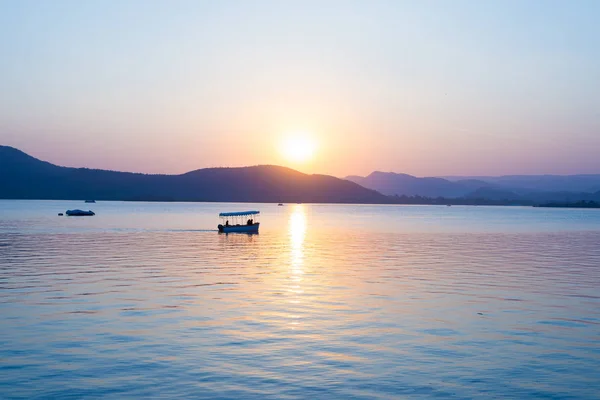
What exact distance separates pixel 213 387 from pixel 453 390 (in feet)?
26.7

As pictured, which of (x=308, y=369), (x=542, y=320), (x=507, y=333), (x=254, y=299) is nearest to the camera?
(x=308, y=369)

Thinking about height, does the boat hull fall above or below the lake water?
above

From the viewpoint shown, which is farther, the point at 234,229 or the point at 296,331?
the point at 234,229

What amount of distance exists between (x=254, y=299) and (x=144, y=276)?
49.1 feet

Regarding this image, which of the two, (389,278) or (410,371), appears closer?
(410,371)

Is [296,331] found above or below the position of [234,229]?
below

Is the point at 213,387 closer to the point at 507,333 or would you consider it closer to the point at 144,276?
the point at 507,333

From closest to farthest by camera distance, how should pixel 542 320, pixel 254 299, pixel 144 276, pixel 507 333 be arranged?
pixel 507 333
pixel 542 320
pixel 254 299
pixel 144 276

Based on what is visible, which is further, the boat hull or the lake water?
the boat hull

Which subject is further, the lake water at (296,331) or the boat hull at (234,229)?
the boat hull at (234,229)

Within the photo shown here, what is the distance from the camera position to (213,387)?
21344 mm

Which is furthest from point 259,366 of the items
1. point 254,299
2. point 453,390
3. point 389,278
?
point 389,278

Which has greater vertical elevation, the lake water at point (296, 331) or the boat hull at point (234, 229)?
the boat hull at point (234, 229)

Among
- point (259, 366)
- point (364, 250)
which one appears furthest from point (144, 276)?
point (364, 250)
